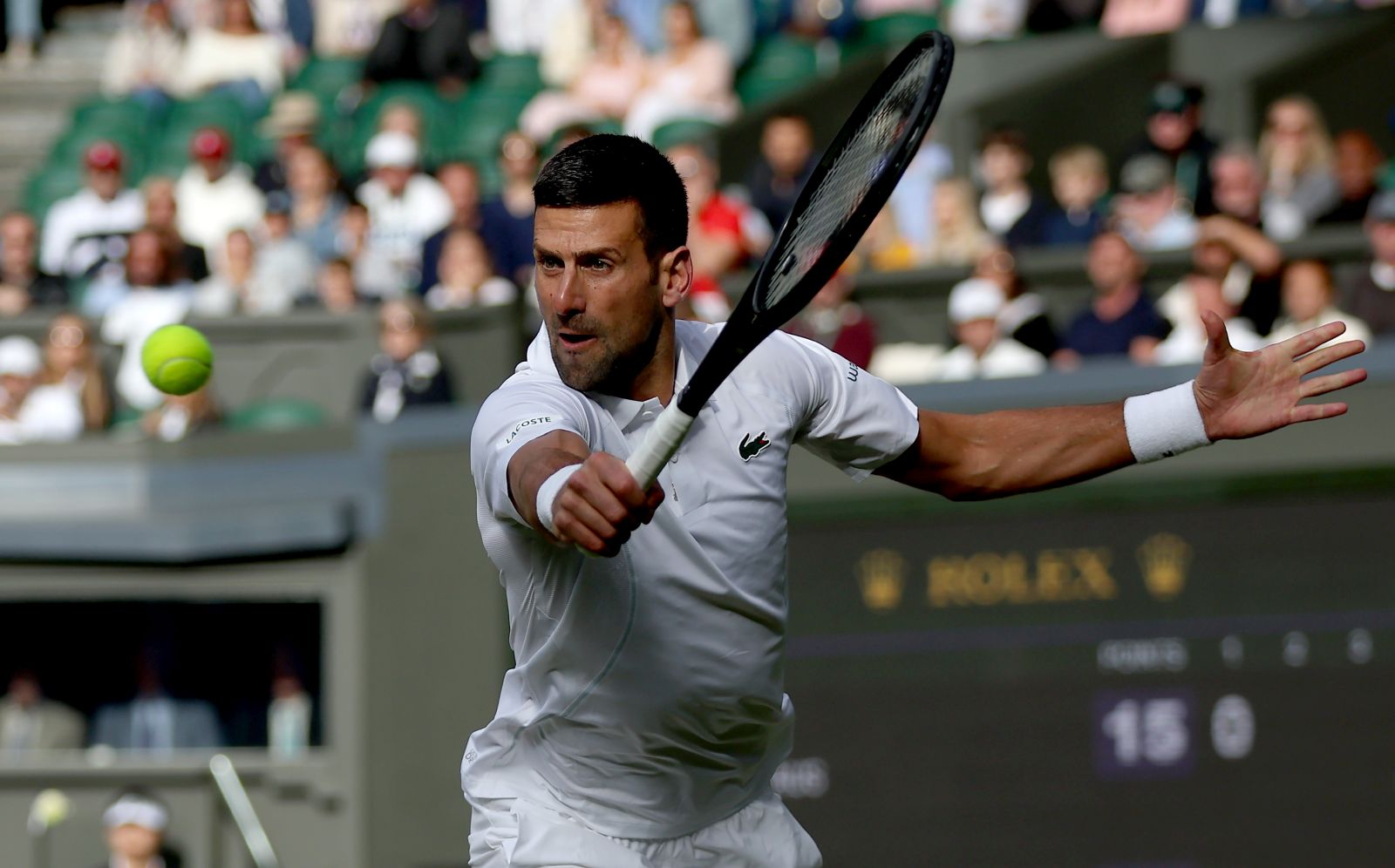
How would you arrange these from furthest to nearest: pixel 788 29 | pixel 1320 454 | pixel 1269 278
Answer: pixel 788 29 < pixel 1269 278 < pixel 1320 454

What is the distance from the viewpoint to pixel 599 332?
3686 millimetres

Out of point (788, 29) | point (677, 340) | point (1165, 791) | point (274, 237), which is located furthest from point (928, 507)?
point (788, 29)

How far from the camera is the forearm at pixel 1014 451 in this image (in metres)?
4.20

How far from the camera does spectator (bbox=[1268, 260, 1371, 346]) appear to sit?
7812 mm

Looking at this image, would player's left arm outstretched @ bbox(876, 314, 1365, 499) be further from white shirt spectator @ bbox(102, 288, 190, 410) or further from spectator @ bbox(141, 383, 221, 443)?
white shirt spectator @ bbox(102, 288, 190, 410)

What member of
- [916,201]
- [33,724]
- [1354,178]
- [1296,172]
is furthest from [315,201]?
[1354,178]

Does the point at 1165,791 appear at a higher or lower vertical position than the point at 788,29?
lower

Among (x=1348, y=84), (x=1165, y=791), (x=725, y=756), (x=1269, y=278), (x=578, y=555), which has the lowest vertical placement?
(x=1165, y=791)

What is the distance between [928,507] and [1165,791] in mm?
1246

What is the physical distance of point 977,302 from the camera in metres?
8.38

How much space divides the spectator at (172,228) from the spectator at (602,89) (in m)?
1.84

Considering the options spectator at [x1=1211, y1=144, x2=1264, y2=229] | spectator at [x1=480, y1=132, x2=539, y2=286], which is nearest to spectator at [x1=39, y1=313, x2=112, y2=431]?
spectator at [x1=480, y1=132, x2=539, y2=286]

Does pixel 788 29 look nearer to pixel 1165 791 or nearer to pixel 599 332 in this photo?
pixel 1165 791

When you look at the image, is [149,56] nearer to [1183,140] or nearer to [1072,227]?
[1072,227]
